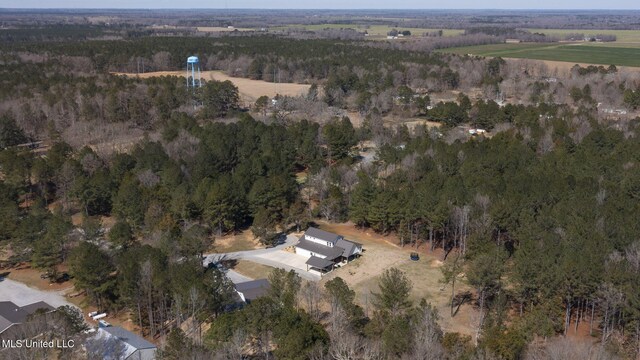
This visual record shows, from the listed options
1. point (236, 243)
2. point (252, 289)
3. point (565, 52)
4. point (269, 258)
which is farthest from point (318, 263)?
point (565, 52)

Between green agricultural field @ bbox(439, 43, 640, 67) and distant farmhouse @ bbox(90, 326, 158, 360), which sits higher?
green agricultural field @ bbox(439, 43, 640, 67)

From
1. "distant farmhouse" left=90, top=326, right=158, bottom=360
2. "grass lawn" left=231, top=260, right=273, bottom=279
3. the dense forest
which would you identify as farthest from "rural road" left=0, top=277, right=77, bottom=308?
"grass lawn" left=231, top=260, right=273, bottom=279

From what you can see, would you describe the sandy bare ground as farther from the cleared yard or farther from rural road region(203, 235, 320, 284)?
rural road region(203, 235, 320, 284)

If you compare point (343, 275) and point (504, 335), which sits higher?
point (504, 335)

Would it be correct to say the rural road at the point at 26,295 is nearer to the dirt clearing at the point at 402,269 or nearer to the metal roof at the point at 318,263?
the metal roof at the point at 318,263

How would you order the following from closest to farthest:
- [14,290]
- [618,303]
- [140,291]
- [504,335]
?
[504,335] → [618,303] → [140,291] → [14,290]

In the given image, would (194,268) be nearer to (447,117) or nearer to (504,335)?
(504,335)

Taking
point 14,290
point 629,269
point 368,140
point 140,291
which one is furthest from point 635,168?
point 14,290
